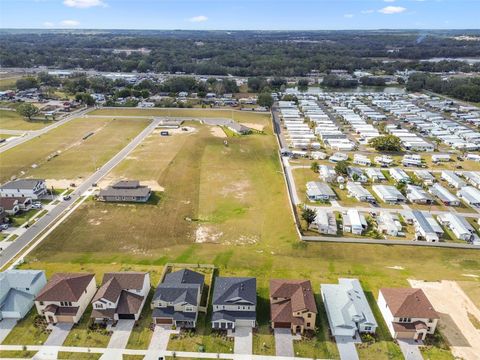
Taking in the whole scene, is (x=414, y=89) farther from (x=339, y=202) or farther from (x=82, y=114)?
(x=82, y=114)

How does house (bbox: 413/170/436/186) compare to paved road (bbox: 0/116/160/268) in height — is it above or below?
above

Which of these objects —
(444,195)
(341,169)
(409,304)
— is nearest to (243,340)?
(409,304)

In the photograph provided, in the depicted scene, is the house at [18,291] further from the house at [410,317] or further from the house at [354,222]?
the house at [354,222]

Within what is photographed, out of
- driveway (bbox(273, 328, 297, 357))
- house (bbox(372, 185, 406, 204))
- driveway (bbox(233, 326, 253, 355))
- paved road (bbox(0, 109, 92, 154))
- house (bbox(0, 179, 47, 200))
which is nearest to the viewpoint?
driveway (bbox(273, 328, 297, 357))

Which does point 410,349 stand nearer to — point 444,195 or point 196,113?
point 444,195

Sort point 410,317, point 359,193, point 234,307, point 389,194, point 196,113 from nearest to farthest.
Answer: point 410,317 → point 234,307 → point 389,194 → point 359,193 → point 196,113

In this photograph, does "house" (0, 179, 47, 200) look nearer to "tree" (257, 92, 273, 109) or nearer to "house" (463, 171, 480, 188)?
"house" (463, 171, 480, 188)

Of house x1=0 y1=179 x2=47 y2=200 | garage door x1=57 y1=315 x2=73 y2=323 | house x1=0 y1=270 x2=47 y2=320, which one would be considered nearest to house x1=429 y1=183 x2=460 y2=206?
garage door x1=57 y1=315 x2=73 y2=323

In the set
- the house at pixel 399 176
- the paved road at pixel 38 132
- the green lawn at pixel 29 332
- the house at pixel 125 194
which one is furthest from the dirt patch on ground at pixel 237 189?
the paved road at pixel 38 132
